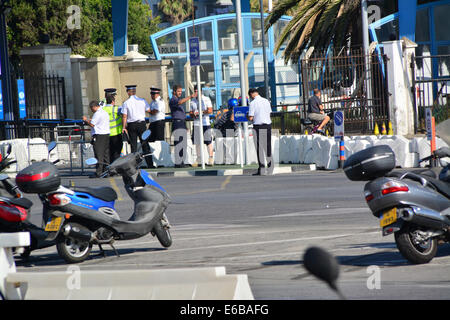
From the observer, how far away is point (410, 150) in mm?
18812

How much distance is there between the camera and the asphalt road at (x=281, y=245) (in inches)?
277

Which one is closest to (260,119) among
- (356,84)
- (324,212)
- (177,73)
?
(324,212)

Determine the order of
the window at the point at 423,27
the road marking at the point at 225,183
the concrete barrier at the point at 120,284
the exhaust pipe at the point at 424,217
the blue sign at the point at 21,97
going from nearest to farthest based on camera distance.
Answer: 1. the concrete barrier at the point at 120,284
2. the exhaust pipe at the point at 424,217
3. the road marking at the point at 225,183
4. the blue sign at the point at 21,97
5. the window at the point at 423,27

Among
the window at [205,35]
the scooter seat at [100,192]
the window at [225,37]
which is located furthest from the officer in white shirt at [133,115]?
the window at [225,37]

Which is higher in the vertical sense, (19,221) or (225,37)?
(225,37)

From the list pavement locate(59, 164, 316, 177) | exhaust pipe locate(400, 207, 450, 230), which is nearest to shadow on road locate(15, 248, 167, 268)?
exhaust pipe locate(400, 207, 450, 230)

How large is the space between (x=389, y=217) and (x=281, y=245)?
193 centimetres

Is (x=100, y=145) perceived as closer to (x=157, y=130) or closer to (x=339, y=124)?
(x=157, y=130)

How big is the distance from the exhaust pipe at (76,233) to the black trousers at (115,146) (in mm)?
11013

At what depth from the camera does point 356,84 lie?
968 inches

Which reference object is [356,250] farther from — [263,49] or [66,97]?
[263,49]

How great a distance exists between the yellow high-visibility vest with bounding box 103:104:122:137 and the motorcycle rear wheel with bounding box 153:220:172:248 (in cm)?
1041

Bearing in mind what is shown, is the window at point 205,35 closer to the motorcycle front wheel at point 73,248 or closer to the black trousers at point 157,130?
the black trousers at point 157,130

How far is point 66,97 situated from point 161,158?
1069 centimetres
